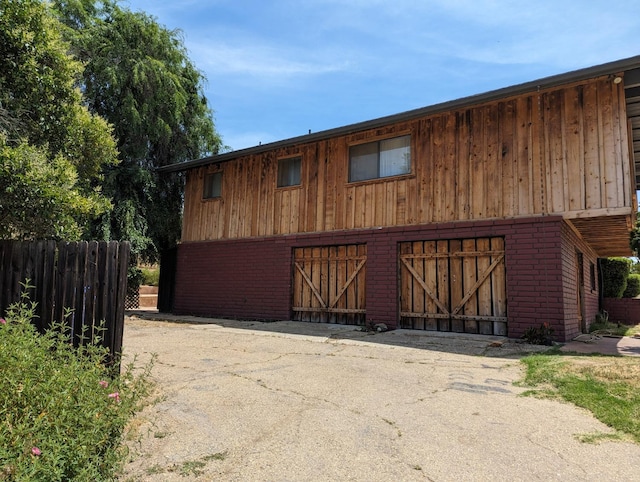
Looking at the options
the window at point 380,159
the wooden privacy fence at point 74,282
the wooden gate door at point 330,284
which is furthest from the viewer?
the wooden gate door at point 330,284

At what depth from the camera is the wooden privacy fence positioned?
14.0ft

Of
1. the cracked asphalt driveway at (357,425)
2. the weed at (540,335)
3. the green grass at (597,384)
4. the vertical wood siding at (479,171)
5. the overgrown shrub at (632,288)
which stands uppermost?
the vertical wood siding at (479,171)

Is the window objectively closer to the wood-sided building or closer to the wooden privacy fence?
the wood-sided building

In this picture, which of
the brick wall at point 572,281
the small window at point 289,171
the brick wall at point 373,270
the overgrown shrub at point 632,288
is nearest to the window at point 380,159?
the brick wall at point 373,270

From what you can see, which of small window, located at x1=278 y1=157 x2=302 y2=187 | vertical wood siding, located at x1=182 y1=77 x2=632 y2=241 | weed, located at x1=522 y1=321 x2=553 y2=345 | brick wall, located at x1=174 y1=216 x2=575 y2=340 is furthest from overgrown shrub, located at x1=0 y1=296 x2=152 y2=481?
small window, located at x1=278 y1=157 x2=302 y2=187

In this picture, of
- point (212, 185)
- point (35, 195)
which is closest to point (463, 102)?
point (35, 195)

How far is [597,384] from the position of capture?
15.2 feet

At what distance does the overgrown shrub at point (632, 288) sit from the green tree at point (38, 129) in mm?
22052

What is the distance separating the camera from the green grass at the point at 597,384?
3.68 metres

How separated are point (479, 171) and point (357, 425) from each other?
7.29 m

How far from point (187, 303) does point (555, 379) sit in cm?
1155

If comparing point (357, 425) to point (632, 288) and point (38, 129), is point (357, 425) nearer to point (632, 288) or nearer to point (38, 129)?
point (38, 129)

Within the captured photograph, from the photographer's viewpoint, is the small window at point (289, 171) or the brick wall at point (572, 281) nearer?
the brick wall at point (572, 281)

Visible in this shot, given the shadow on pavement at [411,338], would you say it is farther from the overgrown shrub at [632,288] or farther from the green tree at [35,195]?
the overgrown shrub at [632,288]
